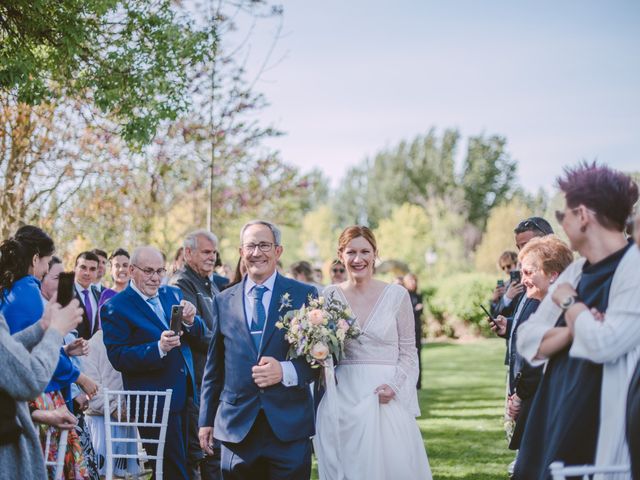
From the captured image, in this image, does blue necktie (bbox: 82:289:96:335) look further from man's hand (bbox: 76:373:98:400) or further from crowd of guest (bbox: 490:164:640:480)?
→ crowd of guest (bbox: 490:164:640:480)

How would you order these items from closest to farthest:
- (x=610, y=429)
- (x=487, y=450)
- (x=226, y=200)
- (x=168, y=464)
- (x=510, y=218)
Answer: (x=610, y=429) → (x=168, y=464) → (x=487, y=450) → (x=226, y=200) → (x=510, y=218)

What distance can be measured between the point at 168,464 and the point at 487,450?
4838 mm

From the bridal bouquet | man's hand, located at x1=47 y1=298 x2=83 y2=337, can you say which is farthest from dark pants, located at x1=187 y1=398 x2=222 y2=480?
man's hand, located at x1=47 y1=298 x2=83 y2=337

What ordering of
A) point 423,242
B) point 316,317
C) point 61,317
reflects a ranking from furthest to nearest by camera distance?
1. point 423,242
2. point 316,317
3. point 61,317

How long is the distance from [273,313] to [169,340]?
110 cm

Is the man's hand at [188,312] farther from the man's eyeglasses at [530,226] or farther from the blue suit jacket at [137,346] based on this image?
the man's eyeglasses at [530,226]

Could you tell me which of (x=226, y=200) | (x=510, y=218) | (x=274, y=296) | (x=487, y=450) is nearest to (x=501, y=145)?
(x=510, y=218)

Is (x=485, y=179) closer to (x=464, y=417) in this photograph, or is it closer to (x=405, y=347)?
(x=464, y=417)

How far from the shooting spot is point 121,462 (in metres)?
6.68

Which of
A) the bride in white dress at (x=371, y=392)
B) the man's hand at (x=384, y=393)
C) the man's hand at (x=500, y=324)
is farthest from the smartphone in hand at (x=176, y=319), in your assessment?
the man's hand at (x=500, y=324)

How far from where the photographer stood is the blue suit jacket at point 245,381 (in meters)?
4.63

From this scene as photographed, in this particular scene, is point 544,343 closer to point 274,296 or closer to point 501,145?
point 274,296

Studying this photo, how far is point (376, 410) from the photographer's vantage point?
5.12m

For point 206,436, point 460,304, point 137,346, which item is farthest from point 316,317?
point 460,304
